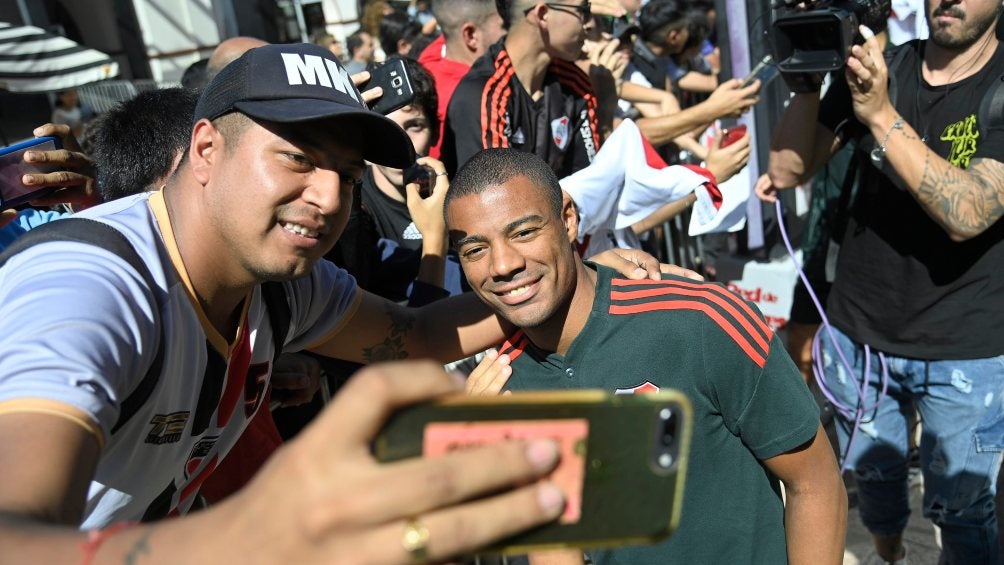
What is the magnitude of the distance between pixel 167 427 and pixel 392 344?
881mm

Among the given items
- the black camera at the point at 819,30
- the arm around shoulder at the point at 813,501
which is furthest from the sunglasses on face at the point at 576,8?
the arm around shoulder at the point at 813,501

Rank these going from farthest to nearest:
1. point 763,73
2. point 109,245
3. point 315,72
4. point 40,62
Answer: point 40,62
point 763,73
point 315,72
point 109,245

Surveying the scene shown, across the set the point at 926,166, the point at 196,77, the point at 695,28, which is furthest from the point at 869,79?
the point at 695,28

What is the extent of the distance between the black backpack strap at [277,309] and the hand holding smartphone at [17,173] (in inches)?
40.2

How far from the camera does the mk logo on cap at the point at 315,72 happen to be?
1789mm

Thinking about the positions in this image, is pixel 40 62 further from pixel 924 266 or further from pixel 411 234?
pixel 924 266

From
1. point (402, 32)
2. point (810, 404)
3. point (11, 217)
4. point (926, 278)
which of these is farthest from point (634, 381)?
point (402, 32)

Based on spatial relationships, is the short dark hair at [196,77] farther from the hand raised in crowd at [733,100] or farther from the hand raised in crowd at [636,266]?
the hand raised in crowd at [733,100]

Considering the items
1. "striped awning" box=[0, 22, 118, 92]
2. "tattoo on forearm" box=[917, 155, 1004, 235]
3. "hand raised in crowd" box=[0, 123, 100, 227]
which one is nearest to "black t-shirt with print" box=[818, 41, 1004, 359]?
"tattoo on forearm" box=[917, 155, 1004, 235]

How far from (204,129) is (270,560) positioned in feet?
4.18

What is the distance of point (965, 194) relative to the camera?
2.75 metres

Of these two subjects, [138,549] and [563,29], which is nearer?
[138,549]

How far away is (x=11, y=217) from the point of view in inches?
102

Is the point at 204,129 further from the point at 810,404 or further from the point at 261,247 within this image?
the point at 810,404
